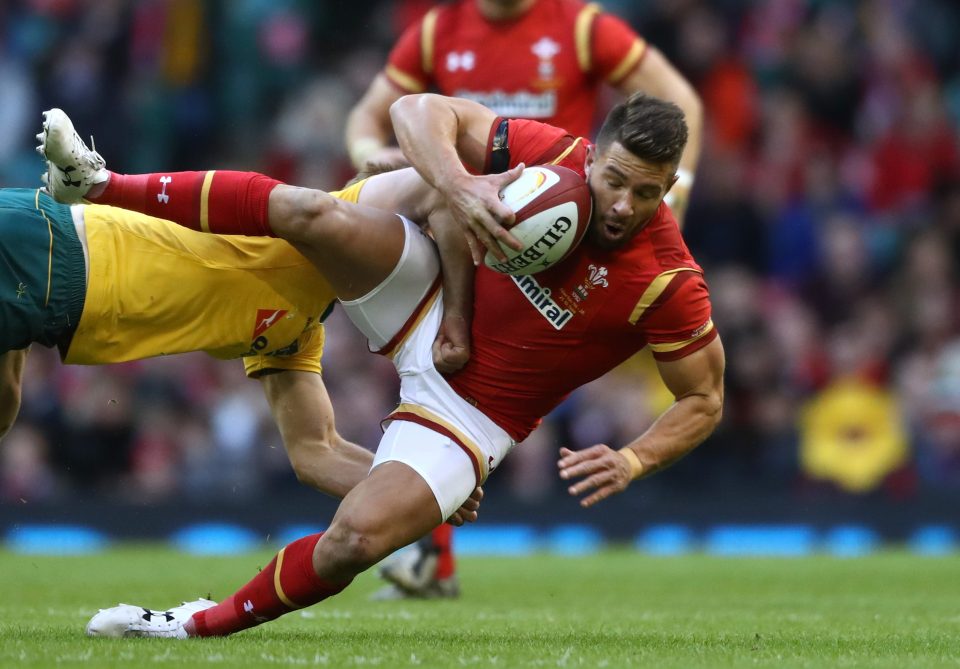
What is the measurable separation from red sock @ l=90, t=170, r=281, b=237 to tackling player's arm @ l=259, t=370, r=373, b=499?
111cm

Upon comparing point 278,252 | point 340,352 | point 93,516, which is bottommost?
point 93,516

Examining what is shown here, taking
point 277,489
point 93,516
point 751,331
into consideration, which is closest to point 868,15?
point 751,331

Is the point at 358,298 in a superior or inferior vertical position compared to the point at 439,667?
superior

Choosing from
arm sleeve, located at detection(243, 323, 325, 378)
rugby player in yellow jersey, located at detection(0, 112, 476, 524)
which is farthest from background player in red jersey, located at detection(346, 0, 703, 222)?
rugby player in yellow jersey, located at detection(0, 112, 476, 524)

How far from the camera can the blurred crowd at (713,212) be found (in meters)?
13.4

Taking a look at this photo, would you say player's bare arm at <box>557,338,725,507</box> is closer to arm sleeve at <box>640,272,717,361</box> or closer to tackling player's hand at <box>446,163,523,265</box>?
arm sleeve at <box>640,272,717,361</box>

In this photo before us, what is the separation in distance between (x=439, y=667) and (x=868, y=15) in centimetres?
1258

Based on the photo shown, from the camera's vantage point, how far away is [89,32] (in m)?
16.5

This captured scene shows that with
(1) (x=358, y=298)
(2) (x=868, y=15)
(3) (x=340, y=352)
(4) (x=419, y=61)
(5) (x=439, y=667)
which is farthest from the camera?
(2) (x=868, y=15)

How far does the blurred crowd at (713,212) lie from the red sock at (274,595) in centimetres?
695

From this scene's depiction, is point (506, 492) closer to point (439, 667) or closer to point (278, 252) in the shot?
point (278, 252)

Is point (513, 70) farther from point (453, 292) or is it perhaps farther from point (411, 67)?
point (453, 292)

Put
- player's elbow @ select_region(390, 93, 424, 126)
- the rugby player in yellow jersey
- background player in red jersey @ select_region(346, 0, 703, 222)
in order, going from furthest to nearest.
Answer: background player in red jersey @ select_region(346, 0, 703, 222)
player's elbow @ select_region(390, 93, 424, 126)
the rugby player in yellow jersey

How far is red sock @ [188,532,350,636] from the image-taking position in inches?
235
